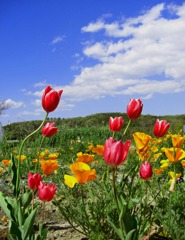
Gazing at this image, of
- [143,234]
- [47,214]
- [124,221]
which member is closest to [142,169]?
[124,221]

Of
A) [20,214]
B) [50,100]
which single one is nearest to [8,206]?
[20,214]

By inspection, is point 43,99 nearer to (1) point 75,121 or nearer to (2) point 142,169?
(2) point 142,169

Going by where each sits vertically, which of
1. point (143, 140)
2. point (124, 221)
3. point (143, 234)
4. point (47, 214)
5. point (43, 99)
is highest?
point (43, 99)

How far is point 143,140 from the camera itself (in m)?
2.25

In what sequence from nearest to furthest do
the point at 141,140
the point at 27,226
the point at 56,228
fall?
the point at 27,226
the point at 141,140
the point at 56,228

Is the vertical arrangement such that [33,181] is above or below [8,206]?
above

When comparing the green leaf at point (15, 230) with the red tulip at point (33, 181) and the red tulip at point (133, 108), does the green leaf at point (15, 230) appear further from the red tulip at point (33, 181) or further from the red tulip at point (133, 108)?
the red tulip at point (133, 108)

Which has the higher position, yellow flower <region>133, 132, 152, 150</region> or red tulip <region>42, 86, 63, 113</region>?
red tulip <region>42, 86, 63, 113</region>

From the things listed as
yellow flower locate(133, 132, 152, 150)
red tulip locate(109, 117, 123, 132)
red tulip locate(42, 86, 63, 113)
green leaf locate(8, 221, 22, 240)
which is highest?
red tulip locate(42, 86, 63, 113)

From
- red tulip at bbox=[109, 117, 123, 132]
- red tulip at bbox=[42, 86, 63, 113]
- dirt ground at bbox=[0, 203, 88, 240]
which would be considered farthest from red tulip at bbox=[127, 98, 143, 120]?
dirt ground at bbox=[0, 203, 88, 240]

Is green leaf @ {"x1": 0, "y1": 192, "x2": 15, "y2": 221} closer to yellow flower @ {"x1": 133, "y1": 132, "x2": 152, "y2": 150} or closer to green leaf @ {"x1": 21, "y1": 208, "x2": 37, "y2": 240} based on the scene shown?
green leaf @ {"x1": 21, "y1": 208, "x2": 37, "y2": 240}

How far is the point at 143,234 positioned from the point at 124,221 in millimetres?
288

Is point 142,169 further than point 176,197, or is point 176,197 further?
point 176,197

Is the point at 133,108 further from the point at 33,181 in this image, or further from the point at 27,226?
the point at 27,226
